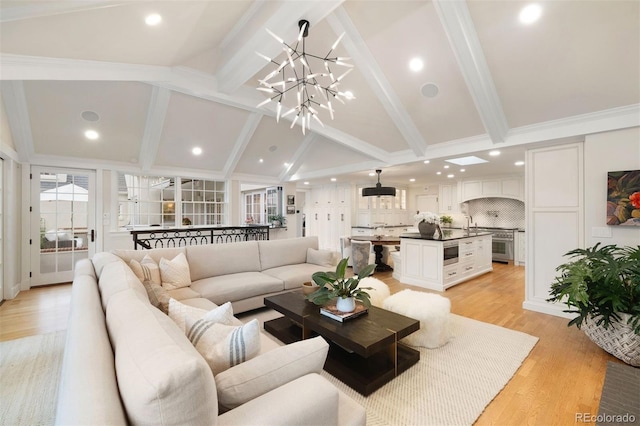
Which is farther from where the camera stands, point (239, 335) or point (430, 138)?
point (430, 138)

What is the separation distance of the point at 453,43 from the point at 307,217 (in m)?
7.90

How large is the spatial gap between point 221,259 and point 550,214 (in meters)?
4.41

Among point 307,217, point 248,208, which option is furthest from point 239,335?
point 248,208

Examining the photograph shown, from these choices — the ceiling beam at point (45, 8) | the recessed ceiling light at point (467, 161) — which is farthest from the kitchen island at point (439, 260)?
the ceiling beam at point (45, 8)

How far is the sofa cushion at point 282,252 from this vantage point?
4.17m

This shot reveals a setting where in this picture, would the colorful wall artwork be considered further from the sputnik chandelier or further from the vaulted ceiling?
the sputnik chandelier

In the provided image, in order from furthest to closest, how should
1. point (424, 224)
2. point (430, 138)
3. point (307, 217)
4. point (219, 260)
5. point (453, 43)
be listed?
point (307, 217)
point (424, 224)
point (430, 138)
point (219, 260)
point (453, 43)

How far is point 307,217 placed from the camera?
10.4 meters

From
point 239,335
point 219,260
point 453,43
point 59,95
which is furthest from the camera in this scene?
point 59,95

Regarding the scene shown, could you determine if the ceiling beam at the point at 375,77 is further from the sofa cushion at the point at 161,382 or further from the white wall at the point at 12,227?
the white wall at the point at 12,227

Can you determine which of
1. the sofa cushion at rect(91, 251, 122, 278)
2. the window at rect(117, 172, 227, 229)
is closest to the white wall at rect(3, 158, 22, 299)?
the window at rect(117, 172, 227, 229)

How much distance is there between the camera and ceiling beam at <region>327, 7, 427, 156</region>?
304 centimetres

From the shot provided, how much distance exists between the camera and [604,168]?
10.6 feet

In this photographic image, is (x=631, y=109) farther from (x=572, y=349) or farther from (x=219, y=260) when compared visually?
(x=219, y=260)
